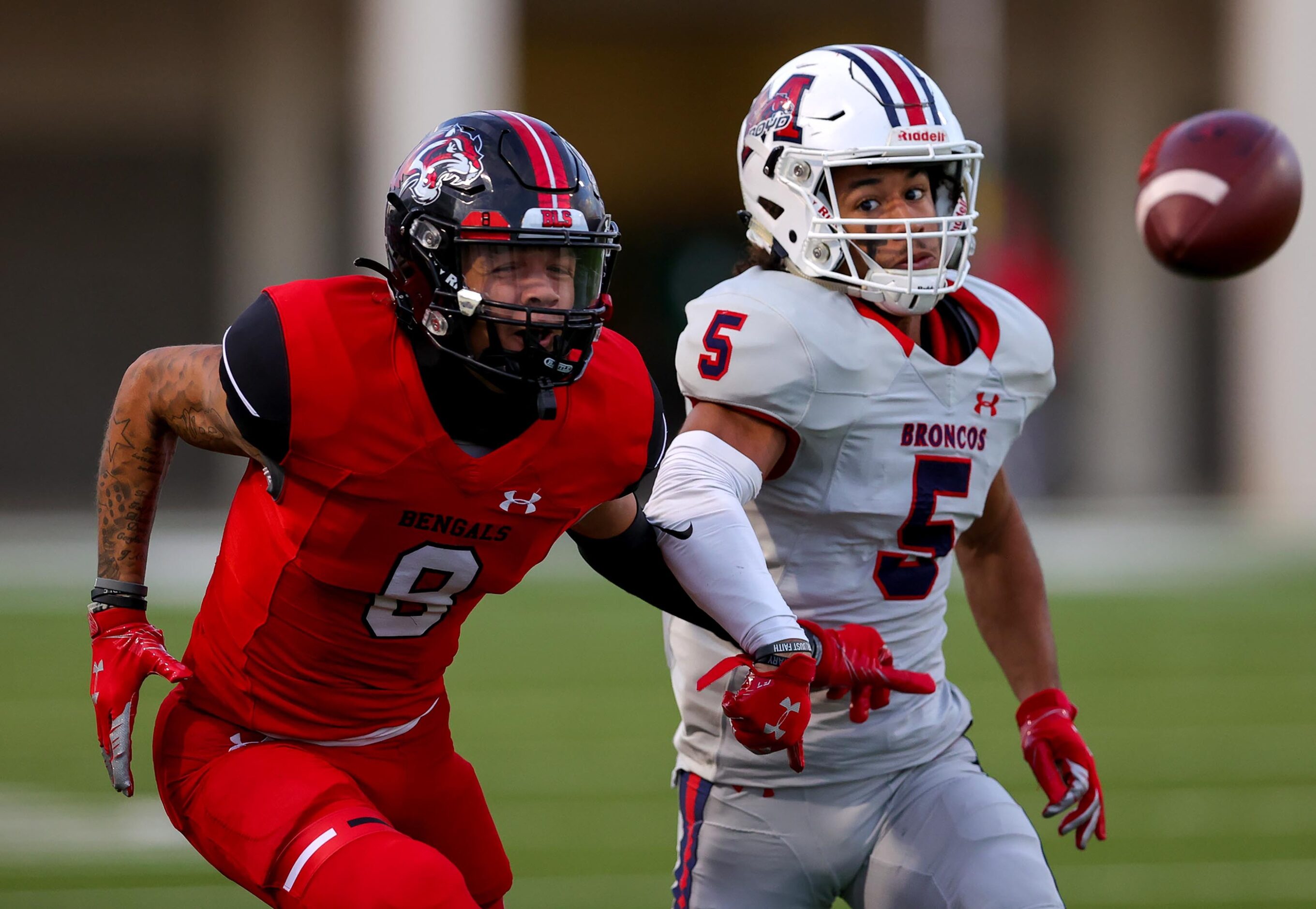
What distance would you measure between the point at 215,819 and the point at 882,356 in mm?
1310

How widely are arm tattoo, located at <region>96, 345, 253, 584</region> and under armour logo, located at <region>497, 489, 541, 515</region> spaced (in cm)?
42

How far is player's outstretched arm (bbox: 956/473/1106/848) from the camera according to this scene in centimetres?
322

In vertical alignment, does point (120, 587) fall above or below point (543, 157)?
below

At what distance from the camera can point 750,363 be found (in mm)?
2951

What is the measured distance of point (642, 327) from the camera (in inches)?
700

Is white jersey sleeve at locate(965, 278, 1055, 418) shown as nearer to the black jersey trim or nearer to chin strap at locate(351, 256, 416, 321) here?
chin strap at locate(351, 256, 416, 321)

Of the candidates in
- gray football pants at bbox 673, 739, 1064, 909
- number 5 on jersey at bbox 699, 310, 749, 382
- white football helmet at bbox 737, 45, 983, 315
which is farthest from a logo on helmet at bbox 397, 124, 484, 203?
gray football pants at bbox 673, 739, 1064, 909

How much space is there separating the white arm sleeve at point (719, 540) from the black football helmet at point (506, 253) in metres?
0.29

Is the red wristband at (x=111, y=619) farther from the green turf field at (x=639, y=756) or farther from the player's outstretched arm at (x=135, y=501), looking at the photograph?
the green turf field at (x=639, y=756)

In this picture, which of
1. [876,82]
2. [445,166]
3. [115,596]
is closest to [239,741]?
[115,596]

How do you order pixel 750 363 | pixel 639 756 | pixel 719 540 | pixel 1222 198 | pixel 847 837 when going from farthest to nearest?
pixel 639 756 → pixel 1222 198 → pixel 847 837 → pixel 750 363 → pixel 719 540

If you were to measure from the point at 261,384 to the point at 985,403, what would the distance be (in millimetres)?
1268

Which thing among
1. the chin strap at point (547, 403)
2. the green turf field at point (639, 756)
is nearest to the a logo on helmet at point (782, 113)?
the chin strap at point (547, 403)

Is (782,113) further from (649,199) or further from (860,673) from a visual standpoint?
(649,199)
